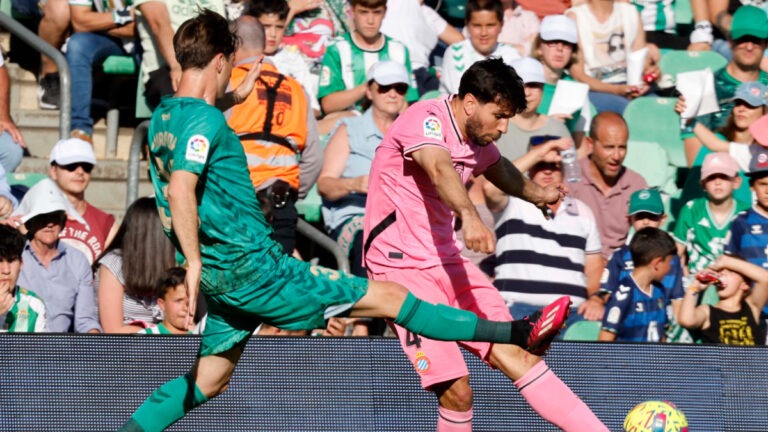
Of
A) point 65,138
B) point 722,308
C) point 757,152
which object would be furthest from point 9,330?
point 757,152

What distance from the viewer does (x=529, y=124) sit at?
8594 mm

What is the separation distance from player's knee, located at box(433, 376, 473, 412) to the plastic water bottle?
2.79 meters

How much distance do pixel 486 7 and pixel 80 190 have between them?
3.26 meters

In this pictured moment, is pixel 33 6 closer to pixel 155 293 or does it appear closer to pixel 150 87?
pixel 150 87

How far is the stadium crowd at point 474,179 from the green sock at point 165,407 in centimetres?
177

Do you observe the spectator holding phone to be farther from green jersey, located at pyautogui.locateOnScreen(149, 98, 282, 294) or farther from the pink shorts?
green jersey, located at pyautogui.locateOnScreen(149, 98, 282, 294)

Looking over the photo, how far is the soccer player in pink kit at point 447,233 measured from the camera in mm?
5664

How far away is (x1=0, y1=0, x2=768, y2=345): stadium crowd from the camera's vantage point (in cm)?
758

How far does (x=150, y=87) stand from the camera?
8734 mm

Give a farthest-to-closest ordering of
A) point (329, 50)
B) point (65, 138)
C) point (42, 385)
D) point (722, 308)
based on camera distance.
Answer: point (329, 50), point (65, 138), point (722, 308), point (42, 385)

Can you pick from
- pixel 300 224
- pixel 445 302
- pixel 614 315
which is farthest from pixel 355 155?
pixel 445 302

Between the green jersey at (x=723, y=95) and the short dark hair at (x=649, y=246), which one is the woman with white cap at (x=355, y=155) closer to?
the short dark hair at (x=649, y=246)

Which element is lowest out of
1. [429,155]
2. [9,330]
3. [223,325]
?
[9,330]

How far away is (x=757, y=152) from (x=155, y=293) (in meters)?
4.17
